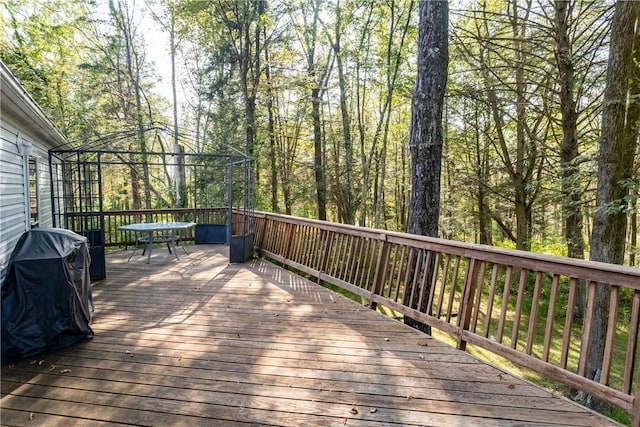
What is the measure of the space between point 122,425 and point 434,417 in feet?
5.91

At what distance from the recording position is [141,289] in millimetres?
4711

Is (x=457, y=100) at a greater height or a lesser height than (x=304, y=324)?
greater

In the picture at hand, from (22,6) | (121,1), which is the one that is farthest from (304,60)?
(22,6)

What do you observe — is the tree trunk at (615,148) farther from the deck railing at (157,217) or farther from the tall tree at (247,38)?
the tall tree at (247,38)

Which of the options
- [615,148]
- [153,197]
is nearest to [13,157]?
[615,148]

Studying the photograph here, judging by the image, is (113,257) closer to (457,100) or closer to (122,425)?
(122,425)

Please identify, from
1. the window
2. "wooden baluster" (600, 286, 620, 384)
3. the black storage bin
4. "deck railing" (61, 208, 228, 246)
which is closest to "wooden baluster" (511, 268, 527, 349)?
"wooden baluster" (600, 286, 620, 384)

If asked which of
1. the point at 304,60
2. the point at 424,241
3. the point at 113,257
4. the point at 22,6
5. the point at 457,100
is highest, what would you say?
the point at 22,6

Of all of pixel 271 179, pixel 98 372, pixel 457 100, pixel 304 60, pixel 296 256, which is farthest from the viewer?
pixel 271 179

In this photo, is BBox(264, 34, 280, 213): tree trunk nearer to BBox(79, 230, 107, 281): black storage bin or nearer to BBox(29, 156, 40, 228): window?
BBox(79, 230, 107, 281): black storage bin

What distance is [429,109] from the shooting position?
3.95m

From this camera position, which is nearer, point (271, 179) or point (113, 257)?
point (113, 257)

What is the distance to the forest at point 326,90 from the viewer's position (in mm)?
7762

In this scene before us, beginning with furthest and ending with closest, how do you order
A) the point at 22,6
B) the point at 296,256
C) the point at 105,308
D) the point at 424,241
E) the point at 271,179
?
the point at 271,179, the point at 22,6, the point at 296,256, the point at 105,308, the point at 424,241
